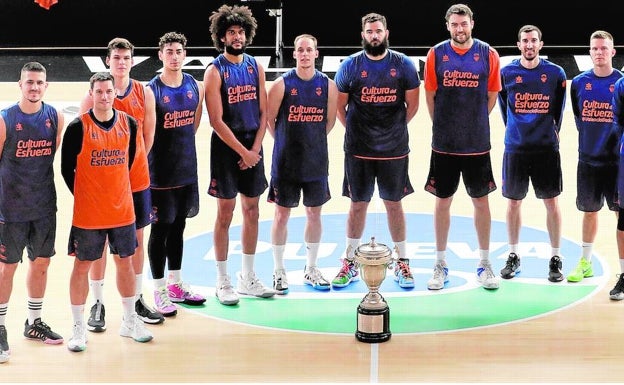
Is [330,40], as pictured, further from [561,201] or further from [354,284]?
[354,284]

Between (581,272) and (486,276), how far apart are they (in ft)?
2.64

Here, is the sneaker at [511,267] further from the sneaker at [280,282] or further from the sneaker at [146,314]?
the sneaker at [146,314]

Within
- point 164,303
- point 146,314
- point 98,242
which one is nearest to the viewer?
point 98,242

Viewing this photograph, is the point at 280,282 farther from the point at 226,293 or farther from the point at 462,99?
the point at 462,99

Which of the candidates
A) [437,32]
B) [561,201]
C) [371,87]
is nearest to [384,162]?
[371,87]

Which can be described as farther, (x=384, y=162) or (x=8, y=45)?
(x=8, y=45)

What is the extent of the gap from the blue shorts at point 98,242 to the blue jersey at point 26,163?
308 millimetres

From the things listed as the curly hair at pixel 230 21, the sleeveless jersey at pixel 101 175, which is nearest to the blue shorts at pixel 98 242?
the sleeveless jersey at pixel 101 175

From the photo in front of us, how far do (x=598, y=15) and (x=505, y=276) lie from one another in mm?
10927

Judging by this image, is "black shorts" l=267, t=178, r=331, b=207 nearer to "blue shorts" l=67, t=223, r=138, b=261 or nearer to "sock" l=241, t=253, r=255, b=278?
"sock" l=241, t=253, r=255, b=278

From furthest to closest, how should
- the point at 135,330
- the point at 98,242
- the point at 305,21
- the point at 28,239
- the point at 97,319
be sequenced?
the point at 305,21, the point at 97,319, the point at 135,330, the point at 28,239, the point at 98,242

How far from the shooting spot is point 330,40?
20.0 metres

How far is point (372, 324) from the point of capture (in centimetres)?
825

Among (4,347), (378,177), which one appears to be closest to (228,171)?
(378,177)
